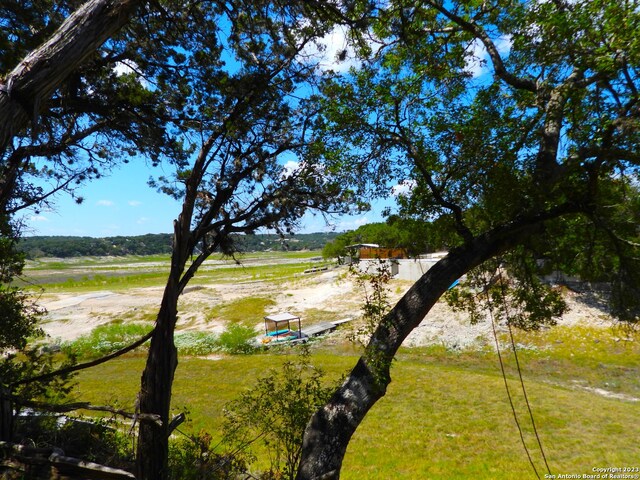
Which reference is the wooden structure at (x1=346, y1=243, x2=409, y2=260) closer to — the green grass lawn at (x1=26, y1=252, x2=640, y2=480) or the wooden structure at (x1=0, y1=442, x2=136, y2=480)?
the green grass lawn at (x1=26, y1=252, x2=640, y2=480)

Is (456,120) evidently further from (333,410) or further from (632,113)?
(333,410)

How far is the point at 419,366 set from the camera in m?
17.2

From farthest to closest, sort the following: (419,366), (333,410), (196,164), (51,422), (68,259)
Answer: (68,259)
(419,366)
(51,422)
(196,164)
(333,410)

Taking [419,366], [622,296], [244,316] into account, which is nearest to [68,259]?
[244,316]

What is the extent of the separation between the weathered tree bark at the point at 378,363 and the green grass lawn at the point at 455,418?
5700mm

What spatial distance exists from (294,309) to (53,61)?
29871 mm

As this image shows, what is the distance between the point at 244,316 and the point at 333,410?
88.8 ft

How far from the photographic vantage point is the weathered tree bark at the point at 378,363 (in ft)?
13.7

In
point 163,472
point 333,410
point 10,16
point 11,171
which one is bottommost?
point 163,472

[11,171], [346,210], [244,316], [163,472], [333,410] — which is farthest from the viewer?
[244,316]

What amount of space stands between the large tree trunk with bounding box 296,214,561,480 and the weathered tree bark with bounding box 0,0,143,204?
4166 millimetres

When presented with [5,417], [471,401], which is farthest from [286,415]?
[471,401]

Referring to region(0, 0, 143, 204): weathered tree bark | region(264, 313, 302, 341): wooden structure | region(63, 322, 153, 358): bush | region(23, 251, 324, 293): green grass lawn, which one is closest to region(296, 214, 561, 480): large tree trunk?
region(0, 0, 143, 204): weathered tree bark

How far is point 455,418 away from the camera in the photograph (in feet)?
39.5
